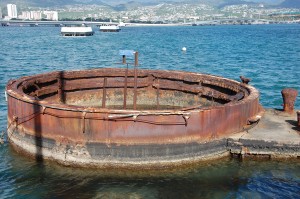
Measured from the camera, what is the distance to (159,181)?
34.2 feet

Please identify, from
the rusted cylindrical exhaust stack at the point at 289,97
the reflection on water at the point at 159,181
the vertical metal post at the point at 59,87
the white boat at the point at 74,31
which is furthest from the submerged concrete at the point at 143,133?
the white boat at the point at 74,31

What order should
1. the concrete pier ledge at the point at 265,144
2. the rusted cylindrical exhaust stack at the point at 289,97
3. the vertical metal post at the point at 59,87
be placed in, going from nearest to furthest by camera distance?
the concrete pier ledge at the point at 265,144 → the rusted cylindrical exhaust stack at the point at 289,97 → the vertical metal post at the point at 59,87

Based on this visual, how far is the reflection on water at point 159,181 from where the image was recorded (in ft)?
32.6

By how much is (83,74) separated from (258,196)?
10.2m

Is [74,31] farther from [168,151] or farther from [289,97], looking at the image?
[168,151]

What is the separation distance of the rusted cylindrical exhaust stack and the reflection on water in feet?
10.5

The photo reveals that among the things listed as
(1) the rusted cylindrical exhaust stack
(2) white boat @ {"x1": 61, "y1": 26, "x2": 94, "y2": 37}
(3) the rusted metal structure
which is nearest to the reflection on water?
(3) the rusted metal structure

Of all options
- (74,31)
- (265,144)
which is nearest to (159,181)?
(265,144)

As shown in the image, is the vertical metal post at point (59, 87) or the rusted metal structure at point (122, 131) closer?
the rusted metal structure at point (122, 131)

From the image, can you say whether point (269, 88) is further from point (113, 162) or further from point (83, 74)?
point (113, 162)

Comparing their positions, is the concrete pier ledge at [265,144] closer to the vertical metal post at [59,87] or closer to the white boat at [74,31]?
the vertical metal post at [59,87]

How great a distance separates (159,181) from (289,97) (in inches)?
259

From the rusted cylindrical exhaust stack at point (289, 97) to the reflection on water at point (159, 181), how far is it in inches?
126

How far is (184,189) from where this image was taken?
33.3ft
